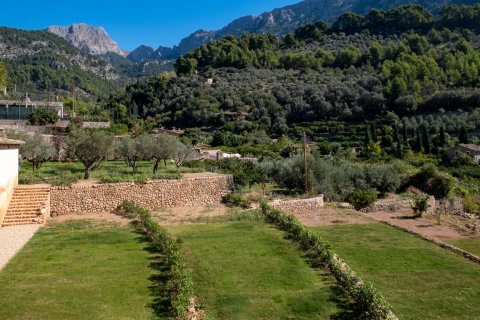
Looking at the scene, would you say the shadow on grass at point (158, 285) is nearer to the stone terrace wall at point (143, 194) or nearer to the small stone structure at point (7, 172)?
the small stone structure at point (7, 172)

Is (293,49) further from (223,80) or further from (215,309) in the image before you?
(215,309)

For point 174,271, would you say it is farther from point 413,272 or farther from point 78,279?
point 413,272

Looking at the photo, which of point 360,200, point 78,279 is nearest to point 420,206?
point 360,200

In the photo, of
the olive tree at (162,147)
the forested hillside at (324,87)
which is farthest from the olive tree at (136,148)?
the forested hillside at (324,87)

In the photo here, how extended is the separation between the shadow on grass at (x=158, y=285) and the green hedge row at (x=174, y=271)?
63 mm

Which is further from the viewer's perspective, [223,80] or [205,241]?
[223,80]

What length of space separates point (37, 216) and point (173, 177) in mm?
7234

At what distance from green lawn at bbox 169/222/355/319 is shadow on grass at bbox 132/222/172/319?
788 millimetres

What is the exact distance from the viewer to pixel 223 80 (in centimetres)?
9125

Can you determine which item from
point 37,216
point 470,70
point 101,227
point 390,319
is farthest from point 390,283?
point 470,70

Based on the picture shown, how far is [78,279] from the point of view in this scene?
1009 centimetres

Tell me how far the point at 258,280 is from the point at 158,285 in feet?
8.14

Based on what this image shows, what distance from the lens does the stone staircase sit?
15.2 metres

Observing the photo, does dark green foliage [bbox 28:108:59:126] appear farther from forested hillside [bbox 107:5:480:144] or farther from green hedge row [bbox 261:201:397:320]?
green hedge row [bbox 261:201:397:320]
